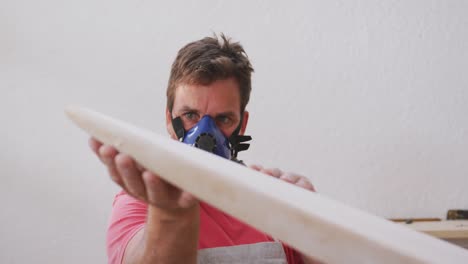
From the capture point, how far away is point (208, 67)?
2.88ft

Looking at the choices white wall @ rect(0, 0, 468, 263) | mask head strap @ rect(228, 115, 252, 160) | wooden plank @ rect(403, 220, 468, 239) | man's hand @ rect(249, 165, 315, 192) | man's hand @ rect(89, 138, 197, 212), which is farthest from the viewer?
white wall @ rect(0, 0, 468, 263)

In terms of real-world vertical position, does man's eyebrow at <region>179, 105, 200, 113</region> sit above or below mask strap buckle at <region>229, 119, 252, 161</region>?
above

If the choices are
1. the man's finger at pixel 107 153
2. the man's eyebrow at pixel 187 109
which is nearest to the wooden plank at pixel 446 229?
the man's eyebrow at pixel 187 109

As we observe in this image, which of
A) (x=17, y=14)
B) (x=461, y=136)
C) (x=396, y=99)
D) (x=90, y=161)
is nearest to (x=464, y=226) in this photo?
(x=461, y=136)

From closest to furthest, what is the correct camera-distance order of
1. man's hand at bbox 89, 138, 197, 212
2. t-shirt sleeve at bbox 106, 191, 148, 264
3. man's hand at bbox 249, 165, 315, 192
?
man's hand at bbox 89, 138, 197, 212 → man's hand at bbox 249, 165, 315, 192 → t-shirt sleeve at bbox 106, 191, 148, 264

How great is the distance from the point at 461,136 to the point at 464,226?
0.36 m

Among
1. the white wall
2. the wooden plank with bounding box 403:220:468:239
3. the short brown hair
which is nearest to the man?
the short brown hair

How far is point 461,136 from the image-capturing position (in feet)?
4.54

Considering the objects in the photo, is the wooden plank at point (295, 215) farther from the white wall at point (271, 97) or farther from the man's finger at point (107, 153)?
the white wall at point (271, 97)

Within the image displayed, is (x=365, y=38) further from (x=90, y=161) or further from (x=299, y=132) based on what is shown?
(x=90, y=161)

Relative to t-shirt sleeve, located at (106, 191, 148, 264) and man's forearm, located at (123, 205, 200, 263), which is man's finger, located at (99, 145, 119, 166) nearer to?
man's forearm, located at (123, 205, 200, 263)

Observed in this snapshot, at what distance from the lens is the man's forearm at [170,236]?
407mm

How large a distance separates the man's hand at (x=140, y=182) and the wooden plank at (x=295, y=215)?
33 mm

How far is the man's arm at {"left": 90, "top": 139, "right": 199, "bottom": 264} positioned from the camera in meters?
0.34
